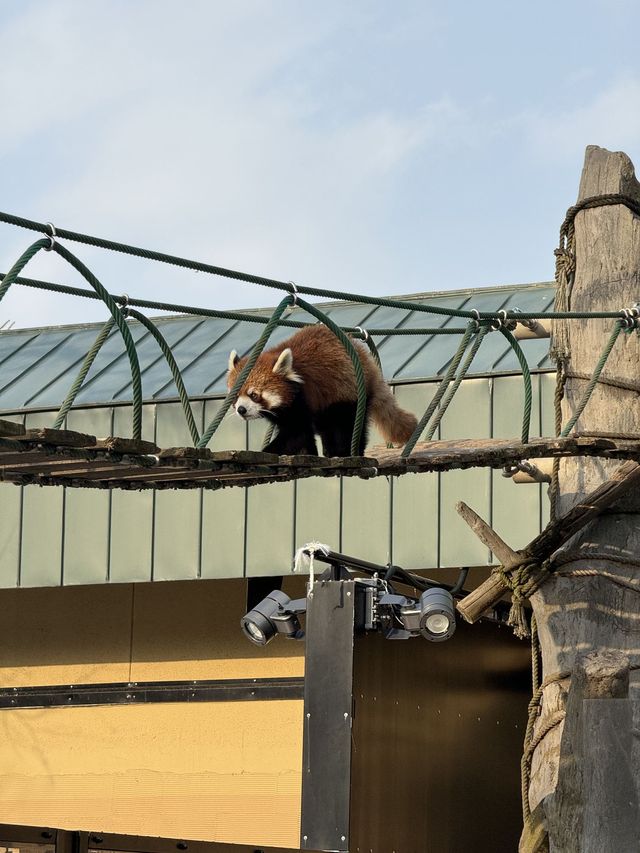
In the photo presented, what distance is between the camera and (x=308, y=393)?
6.89 meters

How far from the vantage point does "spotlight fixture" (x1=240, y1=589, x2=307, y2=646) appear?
803 cm

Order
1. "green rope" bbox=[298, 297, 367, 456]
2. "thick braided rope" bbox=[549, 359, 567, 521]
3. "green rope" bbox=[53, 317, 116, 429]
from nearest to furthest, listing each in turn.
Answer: "green rope" bbox=[53, 317, 116, 429], "green rope" bbox=[298, 297, 367, 456], "thick braided rope" bbox=[549, 359, 567, 521]

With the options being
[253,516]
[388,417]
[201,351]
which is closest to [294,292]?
[388,417]

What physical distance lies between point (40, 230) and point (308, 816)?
161 inches

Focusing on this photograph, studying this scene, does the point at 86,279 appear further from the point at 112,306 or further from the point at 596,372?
the point at 596,372

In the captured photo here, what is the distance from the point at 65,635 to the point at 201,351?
2490 mm

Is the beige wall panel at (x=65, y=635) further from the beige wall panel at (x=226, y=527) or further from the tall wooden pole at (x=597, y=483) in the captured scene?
the tall wooden pole at (x=597, y=483)

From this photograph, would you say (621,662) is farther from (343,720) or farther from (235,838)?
(235,838)

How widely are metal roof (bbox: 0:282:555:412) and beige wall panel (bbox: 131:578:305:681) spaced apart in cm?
168

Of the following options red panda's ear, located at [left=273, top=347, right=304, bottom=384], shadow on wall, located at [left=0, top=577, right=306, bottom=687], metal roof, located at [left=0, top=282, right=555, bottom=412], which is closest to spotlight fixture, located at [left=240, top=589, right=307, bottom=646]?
red panda's ear, located at [left=273, top=347, right=304, bottom=384]

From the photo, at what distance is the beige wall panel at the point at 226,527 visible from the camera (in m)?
9.30

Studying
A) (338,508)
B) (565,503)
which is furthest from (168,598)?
(565,503)

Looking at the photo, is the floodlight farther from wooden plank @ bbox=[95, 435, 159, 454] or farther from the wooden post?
wooden plank @ bbox=[95, 435, 159, 454]

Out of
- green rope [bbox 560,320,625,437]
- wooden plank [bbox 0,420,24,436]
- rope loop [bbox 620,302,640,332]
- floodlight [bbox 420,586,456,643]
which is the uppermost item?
rope loop [bbox 620,302,640,332]
